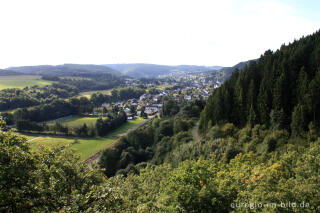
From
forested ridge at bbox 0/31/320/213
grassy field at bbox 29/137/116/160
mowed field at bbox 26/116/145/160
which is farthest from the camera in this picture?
grassy field at bbox 29/137/116/160

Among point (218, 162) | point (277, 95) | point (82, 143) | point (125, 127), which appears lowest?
point (82, 143)

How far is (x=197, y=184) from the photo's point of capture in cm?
1277

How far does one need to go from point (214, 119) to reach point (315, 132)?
691 inches

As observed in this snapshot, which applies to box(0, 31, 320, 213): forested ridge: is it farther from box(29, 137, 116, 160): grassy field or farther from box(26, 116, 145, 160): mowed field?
box(26, 116, 145, 160): mowed field

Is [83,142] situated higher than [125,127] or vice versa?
[125,127]

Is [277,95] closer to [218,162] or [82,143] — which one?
[218,162]

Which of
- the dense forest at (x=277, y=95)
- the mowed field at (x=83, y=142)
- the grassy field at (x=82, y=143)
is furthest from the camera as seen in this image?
the grassy field at (x=82, y=143)

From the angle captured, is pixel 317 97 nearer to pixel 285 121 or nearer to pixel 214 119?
pixel 285 121

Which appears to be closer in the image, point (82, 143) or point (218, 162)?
point (218, 162)

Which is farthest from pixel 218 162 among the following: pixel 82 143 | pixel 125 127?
pixel 125 127

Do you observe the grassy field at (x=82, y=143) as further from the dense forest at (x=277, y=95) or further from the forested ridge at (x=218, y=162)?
the dense forest at (x=277, y=95)

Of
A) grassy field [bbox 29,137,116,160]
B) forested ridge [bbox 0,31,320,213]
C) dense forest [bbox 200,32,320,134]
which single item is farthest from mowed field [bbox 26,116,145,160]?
dense forest [bbox 200,32,320,134]

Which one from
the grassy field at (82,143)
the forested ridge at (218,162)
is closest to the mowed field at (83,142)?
the grassy field at (82,143)

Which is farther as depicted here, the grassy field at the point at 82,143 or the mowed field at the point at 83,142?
the grassy field at the point at 82,143
